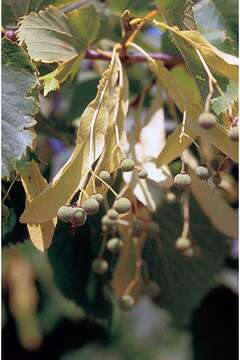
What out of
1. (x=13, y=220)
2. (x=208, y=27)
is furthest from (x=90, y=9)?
(x=13, y=220)

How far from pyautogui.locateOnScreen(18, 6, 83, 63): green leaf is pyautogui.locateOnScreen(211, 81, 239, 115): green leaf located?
8.4 inches

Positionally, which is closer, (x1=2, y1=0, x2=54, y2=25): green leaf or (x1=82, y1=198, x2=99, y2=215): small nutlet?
(x1=82, y1=198, x2=99, y2=215): small nutlet

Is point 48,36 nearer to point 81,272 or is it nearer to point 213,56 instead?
point 213,56

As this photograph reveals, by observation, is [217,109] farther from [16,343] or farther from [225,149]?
[16,343]

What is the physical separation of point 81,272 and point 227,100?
64 cm

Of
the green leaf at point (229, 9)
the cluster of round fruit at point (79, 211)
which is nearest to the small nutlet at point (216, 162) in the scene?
the cluster of round fruit at point (79, 211)

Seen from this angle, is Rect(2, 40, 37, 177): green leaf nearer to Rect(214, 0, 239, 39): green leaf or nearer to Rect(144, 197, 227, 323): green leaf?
Rect(214, 0, 239, 39): green leaf

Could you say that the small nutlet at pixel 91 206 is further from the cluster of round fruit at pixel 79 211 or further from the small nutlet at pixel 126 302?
the small nutlet at pixel 126 302

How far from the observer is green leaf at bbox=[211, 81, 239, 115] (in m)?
0.87

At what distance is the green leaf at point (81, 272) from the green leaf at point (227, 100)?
525 millimetres

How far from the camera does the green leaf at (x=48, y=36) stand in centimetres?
97

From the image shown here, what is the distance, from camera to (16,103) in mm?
894

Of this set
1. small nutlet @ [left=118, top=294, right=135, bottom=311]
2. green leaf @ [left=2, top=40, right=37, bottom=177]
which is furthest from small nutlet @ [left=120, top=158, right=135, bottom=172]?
small nutlet @ [left=118, top=294, right=135, bottom=311]

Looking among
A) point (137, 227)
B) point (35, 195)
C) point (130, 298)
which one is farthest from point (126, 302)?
point (35, 195)
